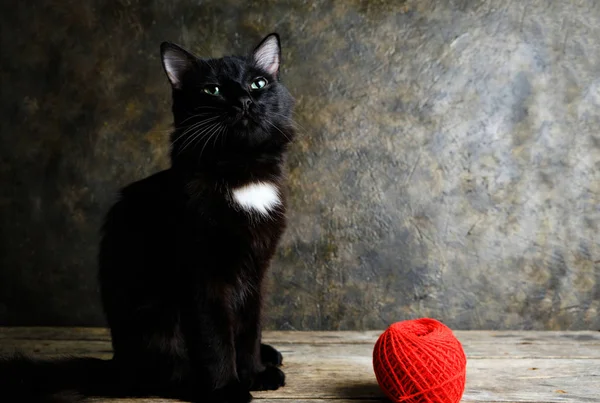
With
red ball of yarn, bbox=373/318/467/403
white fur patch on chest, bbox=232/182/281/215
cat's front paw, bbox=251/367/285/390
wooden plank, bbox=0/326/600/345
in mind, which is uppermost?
white fur patch on chest, bbox=232/182/281/215

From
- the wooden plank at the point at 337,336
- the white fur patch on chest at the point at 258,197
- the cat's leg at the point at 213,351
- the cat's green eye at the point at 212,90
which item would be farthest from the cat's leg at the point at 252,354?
the cat's green eye at the point at 212,90

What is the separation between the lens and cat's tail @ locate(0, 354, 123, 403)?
1.32 meters

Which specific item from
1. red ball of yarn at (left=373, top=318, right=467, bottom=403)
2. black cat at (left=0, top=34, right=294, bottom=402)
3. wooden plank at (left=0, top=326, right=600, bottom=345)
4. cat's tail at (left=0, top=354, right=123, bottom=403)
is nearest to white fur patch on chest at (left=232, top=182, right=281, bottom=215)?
black cat at (left=0, top=34, right=294, bottom=402)

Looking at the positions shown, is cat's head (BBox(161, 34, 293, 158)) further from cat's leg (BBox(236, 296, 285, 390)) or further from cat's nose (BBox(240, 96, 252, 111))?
cat's leg (BBox(236, 296, 285, 390))

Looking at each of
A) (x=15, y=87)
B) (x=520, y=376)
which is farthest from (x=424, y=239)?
(x=15, y=87)

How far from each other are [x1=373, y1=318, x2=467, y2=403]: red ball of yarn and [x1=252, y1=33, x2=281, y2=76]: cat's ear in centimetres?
82

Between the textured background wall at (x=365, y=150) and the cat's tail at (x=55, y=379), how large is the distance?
749 mm

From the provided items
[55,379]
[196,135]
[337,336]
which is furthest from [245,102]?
[337,336]

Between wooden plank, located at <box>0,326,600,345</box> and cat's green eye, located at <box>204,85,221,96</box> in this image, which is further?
wooden plank, located at <box>0,326,600,345</box>

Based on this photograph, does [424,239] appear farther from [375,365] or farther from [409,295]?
[375,365]

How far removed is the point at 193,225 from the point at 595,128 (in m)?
1.62

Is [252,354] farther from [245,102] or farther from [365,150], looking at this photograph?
[365,150]

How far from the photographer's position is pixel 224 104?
55.2 inches

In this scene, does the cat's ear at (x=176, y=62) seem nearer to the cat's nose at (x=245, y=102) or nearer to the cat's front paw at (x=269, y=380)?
the cat's nose at (x=245, y=102)
